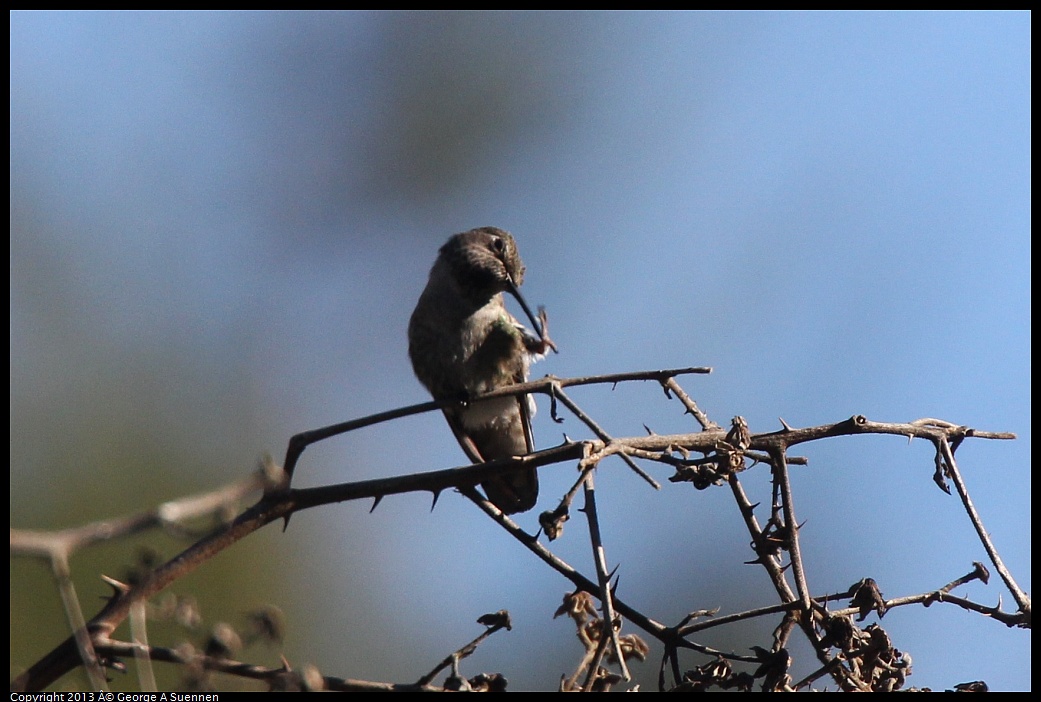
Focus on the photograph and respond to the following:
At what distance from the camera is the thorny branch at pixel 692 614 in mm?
2068

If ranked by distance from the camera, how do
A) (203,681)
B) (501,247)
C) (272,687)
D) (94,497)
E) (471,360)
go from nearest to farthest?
1. (203,681)
2. (272,687)
3. (471,360)
4. (501,247)
5. (94,497)

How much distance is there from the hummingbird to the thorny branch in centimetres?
173

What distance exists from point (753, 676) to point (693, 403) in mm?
811

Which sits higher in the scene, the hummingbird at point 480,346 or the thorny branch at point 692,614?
the hummingbird at point 480,346

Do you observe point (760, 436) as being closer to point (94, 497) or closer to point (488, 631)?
point (488, 631)

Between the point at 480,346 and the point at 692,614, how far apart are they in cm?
230

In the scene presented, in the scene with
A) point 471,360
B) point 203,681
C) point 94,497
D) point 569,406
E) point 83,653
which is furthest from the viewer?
point 94,497

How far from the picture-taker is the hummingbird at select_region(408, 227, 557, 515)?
469cm

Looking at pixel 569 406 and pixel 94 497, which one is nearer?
pixel 569 406

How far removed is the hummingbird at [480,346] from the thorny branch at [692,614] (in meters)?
1.73

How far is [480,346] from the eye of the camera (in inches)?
185

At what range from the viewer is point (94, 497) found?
719 centimetres

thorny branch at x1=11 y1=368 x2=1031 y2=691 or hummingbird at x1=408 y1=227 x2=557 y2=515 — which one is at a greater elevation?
hummingbird at x1=408 y1=227 x2=557 y2=515

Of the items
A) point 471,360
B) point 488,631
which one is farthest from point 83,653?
point 471,360
